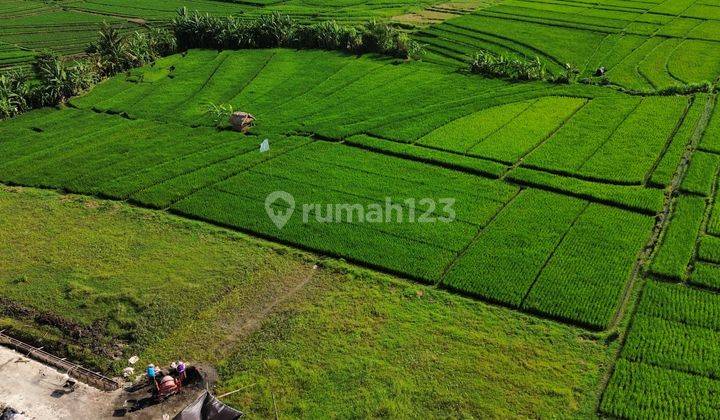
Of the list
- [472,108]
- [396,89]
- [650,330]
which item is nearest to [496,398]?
[650,330]

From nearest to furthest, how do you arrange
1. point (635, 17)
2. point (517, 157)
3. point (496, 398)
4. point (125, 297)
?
point (496, 398) → point (125, 297) → point (517, 157) → point (635, 17)

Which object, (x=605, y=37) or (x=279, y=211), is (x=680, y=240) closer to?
(x=279, y=211)

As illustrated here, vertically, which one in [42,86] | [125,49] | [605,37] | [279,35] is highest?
[605,37]

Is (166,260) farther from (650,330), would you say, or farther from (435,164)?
(650,330)

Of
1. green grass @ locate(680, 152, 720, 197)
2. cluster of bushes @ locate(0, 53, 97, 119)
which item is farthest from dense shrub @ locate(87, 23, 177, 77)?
green grass @ locate(680, 152, 720, 197)

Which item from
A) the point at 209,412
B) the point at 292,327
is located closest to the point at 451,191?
the point at 292,327

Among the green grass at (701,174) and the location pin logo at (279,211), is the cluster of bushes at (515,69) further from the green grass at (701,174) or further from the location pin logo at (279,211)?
the location pin logo at (279,211)
